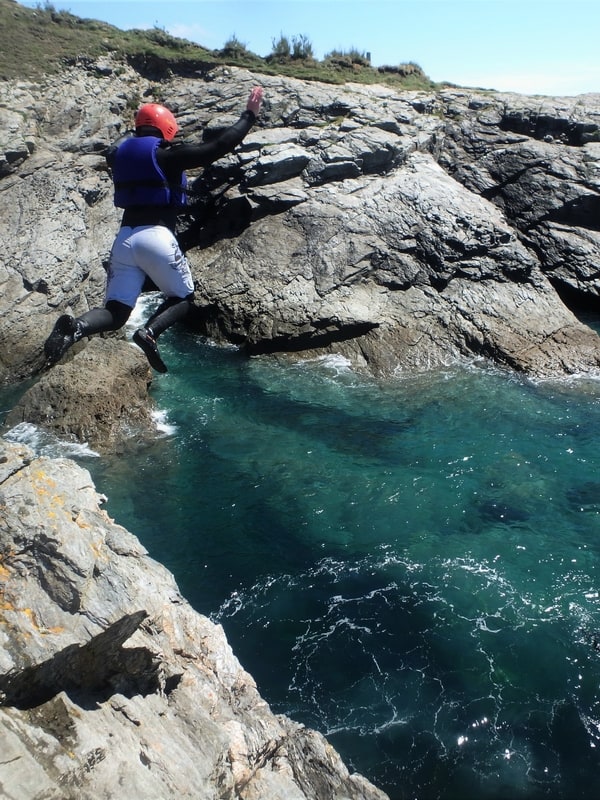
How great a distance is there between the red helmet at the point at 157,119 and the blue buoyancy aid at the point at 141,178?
0.51ft

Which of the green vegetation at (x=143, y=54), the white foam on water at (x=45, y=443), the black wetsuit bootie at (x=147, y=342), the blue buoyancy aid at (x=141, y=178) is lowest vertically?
the white foam on water at (x=45, y=443)

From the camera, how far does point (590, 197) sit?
1722 centimetres

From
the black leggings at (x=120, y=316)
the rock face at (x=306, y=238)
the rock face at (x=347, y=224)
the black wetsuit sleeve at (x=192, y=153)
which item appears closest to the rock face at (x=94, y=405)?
the rock face at (x=306, y=238)

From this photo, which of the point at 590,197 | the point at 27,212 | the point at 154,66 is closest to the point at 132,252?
the point at 27,212

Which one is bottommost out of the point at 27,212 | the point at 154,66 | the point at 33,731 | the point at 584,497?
the point at 584,497

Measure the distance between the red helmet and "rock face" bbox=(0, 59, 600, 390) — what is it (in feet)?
29.2

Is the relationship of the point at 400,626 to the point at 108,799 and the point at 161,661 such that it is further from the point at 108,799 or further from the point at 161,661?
the point at 108,799

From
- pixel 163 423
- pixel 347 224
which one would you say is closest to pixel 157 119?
pixel 163 423

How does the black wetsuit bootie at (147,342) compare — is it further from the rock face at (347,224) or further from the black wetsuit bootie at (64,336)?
the rock face at (347,224)

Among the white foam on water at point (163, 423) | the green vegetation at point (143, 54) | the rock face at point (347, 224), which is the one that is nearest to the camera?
the white foam on water at point (163, 423)

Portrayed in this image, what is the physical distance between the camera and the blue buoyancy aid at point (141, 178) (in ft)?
19.0

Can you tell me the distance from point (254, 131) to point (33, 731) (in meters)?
17.2

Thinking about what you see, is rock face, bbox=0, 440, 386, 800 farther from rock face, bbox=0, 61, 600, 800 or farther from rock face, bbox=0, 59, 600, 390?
rock face, bbox=0, 59, 600, 390

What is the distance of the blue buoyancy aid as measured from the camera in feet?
19.0
